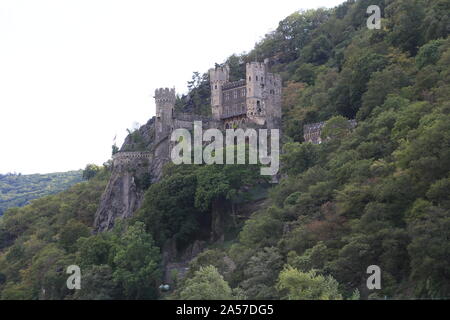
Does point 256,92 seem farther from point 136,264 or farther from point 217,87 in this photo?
point 136,264

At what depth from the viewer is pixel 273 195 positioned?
71.9 metres

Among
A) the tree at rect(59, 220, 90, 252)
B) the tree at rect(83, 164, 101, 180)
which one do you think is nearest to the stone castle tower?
the tree at rect(59, 220, 90, 252)

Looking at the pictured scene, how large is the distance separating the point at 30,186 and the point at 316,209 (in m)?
130

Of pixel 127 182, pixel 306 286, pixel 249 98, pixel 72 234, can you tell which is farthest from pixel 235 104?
pixel 306 286

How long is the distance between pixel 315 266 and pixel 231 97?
4014 cm

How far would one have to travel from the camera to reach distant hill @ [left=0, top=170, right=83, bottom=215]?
167125mm

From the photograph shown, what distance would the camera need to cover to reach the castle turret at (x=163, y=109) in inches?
3474

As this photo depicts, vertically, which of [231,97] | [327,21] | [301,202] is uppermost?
[327,21]

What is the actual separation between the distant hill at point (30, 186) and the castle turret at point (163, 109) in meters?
76.1

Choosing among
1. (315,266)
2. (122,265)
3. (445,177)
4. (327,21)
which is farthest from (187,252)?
(327,21)

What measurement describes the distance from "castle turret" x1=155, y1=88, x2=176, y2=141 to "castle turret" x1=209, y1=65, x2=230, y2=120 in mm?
5863

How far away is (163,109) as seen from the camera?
292 ft

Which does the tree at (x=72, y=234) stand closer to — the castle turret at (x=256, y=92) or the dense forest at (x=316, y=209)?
the dense forest at (x=316, y=209)

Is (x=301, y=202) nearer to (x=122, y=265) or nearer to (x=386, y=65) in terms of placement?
(x=122, y=265)
